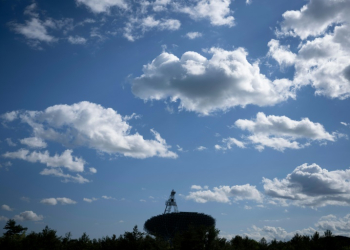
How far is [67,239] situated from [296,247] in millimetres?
36743

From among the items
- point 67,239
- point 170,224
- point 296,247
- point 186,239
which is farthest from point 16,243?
point 170,224

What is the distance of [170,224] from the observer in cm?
9000

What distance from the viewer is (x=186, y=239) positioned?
37.2 m

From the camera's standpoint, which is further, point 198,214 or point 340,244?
point 198,214

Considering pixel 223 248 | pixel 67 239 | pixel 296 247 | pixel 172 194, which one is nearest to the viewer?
pixel 223 248

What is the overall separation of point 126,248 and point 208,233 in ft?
36.8

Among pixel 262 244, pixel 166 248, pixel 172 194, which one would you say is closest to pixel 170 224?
pixel 172 194

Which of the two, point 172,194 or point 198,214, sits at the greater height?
point 172,194

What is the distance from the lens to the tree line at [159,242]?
37000 millimetres

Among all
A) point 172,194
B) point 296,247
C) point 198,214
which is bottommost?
point 296,247

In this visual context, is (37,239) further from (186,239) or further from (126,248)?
(186,239)

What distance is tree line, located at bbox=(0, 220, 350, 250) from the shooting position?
37.0 m

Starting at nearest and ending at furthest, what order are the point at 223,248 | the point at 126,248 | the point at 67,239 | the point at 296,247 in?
the point at 223,248 < the point at 126,248 < the point at 296,247 < the point at 67,239

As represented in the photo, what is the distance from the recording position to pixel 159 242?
127 feet
